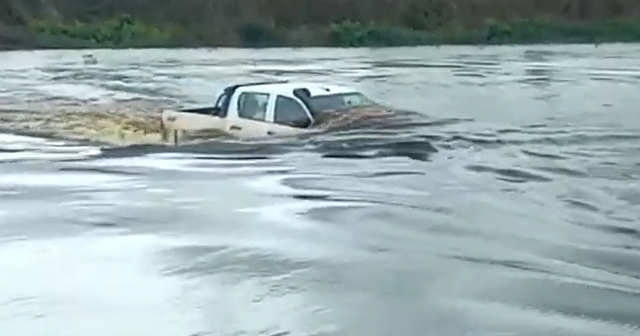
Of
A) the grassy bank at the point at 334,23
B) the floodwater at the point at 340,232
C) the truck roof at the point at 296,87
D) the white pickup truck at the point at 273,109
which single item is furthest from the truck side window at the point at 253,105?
the grassy bank at the point at 334,23

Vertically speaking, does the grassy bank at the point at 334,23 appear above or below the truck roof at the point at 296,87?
below

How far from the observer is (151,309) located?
1085 cm

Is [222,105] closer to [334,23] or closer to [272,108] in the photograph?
[272,108]

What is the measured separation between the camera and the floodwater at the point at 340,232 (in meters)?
10.6

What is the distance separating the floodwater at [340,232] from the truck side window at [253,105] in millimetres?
608

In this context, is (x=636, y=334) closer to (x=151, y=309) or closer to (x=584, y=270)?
(x=584, y=270)

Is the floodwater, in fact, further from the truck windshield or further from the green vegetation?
the green vegetation

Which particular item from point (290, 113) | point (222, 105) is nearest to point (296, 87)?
point (290, 113)

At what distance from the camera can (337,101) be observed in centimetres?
2267

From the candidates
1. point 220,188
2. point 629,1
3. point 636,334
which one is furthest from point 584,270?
point 629,1

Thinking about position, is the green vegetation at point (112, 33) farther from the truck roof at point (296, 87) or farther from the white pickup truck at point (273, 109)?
the truck roof at point (296, 87)

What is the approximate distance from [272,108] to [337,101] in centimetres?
109

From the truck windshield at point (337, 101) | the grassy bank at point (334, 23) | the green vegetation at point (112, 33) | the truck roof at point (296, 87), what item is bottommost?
the green vegetation at point (112, 33)

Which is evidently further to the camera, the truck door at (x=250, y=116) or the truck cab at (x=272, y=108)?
the truck door at (x=250, y=116)
